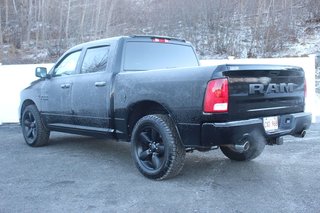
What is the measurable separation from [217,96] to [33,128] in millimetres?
4338

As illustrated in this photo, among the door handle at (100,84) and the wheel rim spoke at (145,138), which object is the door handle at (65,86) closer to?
the door handle at (100,84)

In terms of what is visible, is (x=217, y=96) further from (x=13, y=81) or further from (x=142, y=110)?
(x=13, y=81)

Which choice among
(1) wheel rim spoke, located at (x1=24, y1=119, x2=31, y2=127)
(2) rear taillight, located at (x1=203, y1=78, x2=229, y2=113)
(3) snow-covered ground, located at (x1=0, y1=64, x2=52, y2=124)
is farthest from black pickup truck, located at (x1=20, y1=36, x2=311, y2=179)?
(3) snow-covered ground, located at (x1=0, y1=64, x2=52, y2=124)

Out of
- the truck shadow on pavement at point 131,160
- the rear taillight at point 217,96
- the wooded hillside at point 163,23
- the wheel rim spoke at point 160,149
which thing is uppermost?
the wooded hillside at point 163,23

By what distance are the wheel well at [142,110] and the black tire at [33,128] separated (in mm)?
2419

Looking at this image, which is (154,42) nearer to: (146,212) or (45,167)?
(45,167)

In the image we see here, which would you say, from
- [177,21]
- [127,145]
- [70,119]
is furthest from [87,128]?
[177,21]

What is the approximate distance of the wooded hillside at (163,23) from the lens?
15.7 metres

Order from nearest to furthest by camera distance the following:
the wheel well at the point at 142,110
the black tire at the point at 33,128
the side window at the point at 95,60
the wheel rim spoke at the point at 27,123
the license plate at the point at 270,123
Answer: the license plate at the point at 270,123 → the wheel well at the point at 142,110 → the side window at the point at 95,60 → the black tire at the point at 33,128 → the wheel rim spoke at the point at 27,123

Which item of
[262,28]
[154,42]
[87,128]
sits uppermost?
[262,28]

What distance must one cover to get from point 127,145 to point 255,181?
315 centimetres

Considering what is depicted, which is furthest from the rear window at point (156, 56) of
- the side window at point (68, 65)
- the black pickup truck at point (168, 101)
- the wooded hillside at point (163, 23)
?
the wooded hillside at point (163, 23)

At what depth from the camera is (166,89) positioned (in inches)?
185

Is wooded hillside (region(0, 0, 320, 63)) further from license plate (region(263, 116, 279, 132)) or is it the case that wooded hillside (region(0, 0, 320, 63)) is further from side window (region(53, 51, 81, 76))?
license plate (region(263, 116, 279, 132))
